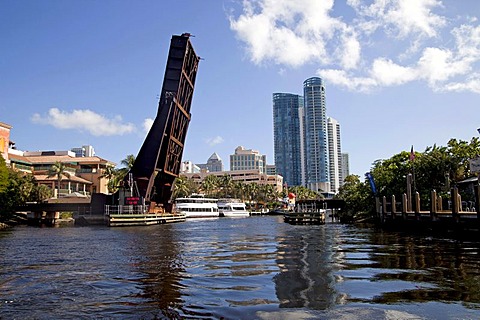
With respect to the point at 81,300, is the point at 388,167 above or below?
above

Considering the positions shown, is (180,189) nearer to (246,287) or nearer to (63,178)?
(63,178)

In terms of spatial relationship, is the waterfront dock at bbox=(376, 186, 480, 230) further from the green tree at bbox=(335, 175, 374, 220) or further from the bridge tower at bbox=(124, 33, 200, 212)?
the bridge tower at bbox=(124, 33, 200, 212)

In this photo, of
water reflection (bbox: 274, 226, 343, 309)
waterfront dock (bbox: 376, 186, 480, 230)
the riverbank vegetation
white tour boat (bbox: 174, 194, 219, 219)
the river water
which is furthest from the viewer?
white tour boat (bbox: 174, 194, 219, 219)

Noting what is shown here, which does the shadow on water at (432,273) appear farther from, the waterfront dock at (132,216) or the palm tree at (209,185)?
the palm tree at (209,185)

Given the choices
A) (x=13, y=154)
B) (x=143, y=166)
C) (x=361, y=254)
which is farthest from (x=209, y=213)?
(x=361, y=254)

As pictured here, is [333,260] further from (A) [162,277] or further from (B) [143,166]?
(B) [143,166]

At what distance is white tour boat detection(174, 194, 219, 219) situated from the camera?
85.4 meters

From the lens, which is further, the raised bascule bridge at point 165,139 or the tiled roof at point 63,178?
the tiled roof at point 63,178

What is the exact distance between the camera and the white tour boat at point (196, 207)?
85.4 metres

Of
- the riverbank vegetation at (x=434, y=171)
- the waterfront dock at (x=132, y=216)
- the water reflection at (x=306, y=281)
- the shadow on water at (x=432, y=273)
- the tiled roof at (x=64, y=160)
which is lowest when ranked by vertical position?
the water reflection at (x=306, y=281)

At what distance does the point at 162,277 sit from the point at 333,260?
6.74 meters

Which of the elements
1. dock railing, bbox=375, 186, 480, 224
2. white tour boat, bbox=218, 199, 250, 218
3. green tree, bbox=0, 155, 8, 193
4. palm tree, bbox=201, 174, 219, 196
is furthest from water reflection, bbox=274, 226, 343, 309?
palm tree, bbox=201, 174, 219, 196

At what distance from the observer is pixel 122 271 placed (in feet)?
45.9

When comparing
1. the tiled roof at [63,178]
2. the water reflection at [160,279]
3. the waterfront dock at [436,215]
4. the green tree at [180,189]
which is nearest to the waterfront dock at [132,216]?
the waterfront dock at [436,215]
